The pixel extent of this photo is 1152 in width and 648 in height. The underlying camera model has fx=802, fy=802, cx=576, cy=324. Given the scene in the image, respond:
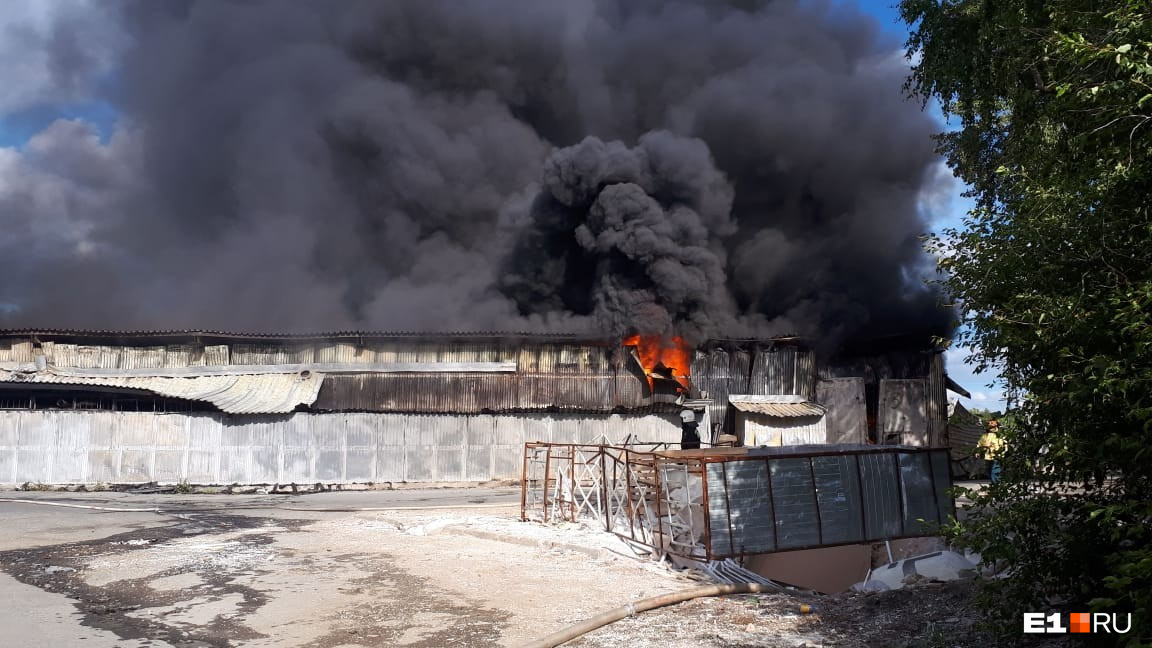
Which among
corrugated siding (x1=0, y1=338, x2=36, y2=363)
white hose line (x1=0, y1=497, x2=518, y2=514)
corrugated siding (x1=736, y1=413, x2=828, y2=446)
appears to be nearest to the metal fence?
white hose line (x1=0, y1=497, x2=518, y2=514)

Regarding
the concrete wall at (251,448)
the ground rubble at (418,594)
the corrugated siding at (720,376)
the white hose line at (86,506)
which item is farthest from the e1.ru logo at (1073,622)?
the corrugated siding at (720,376)

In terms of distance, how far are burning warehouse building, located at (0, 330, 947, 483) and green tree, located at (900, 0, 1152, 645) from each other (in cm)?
1847

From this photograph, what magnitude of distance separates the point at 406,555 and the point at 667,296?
14.4 m

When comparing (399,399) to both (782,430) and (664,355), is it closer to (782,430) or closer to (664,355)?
(664,355)

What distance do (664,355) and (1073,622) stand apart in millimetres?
19805

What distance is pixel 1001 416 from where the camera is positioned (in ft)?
20.0

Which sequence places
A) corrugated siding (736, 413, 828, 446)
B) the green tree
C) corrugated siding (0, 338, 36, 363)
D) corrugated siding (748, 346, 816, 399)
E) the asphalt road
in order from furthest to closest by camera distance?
corrugated siding (748, 346, 816, 399) < corrugated siding (736, 413, 828, 446) < corrugated siding (0, 338, 36, 363) < the asphalt road < the green tree

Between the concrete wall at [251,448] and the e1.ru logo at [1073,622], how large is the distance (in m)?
16.7

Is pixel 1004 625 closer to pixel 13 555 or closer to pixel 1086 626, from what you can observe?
pixel 1086 626

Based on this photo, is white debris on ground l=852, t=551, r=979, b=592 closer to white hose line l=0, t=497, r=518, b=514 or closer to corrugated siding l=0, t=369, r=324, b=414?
white hose line l=0, t=497, r=518, b=514

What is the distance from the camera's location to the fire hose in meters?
→ 7.48

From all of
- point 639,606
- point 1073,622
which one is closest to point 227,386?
point 639,606

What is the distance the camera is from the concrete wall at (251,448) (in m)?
22.5

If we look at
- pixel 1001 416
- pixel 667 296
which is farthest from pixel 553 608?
pixel 667 296
